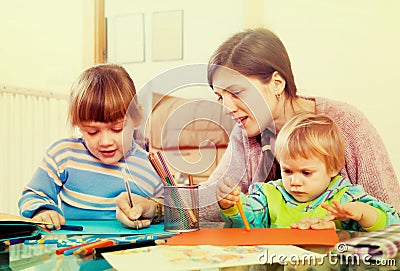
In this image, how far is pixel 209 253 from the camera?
27.9 inches

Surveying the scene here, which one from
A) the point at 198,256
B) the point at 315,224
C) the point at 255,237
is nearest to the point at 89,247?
the point at 198,256

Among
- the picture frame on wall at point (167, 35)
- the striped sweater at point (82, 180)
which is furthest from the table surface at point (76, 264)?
the picture frame on wall at point (167, 35)

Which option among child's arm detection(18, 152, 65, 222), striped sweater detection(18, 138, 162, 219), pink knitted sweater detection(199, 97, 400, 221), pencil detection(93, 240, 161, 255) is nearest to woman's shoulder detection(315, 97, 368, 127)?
pink knitted sweater detection(199, 97, 400, 221)

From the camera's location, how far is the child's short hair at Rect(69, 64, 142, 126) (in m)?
1.27

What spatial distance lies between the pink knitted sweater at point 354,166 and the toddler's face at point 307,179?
0.23ft

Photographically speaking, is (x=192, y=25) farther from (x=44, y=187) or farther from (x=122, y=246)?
(x=122, y=246)

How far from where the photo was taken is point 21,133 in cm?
170

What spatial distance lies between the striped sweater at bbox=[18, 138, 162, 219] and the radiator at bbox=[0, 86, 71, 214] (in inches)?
7.5

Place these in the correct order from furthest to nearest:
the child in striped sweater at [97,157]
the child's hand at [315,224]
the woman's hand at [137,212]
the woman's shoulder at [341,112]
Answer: the child in striped sweater at [97,157], the woman's shoulder at [341,112], the woman's hand at [137,212], the child's hand at [315,224]

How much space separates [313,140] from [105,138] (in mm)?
535

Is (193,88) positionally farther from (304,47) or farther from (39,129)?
(39,129)

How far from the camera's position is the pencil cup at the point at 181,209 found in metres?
0.91

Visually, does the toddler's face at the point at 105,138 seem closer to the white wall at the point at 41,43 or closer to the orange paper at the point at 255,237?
the white wall at the point at 41,43

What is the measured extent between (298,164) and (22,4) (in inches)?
43.0
